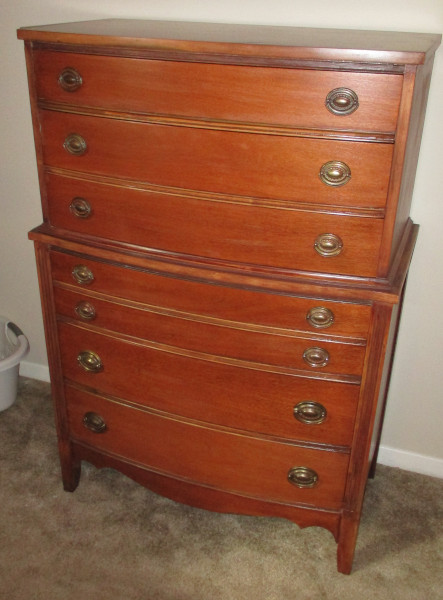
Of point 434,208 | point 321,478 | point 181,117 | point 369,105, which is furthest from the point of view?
point 434,208

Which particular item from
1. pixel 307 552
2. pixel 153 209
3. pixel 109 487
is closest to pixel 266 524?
pixel 307 552

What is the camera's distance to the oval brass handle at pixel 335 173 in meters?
1.30

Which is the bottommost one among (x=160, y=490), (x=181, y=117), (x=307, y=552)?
(x=307, y=552)

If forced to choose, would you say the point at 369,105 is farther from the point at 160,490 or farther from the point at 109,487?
the point at 109,487

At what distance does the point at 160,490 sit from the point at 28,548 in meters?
0.43

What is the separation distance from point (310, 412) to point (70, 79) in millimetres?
1008

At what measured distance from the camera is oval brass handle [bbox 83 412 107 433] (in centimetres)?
186

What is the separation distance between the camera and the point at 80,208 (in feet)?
5.17

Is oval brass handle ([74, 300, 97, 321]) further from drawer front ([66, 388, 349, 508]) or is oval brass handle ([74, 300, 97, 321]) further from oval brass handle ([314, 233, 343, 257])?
oval brass handle ([314, 233, 343, 257])

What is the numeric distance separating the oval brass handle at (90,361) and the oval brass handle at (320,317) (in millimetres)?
650

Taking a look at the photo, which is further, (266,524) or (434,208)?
(266,524)

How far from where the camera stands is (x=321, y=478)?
1670 millimetres

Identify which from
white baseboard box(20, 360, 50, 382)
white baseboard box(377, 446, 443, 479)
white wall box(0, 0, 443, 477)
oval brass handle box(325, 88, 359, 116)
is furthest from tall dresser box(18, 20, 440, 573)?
white baseboard box(20, 360, 50, 382)

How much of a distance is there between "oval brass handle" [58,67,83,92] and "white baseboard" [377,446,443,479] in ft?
5.25
